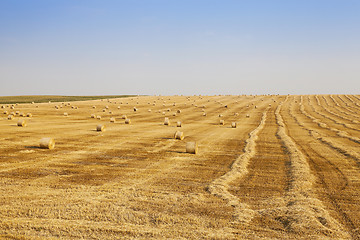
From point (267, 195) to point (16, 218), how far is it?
691 cm

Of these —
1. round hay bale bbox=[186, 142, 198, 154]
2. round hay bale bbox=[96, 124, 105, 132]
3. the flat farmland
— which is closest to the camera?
the flat farmland

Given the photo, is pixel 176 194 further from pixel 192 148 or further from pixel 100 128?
pixel 100 128

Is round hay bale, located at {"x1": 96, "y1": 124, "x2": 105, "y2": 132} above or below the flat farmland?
above

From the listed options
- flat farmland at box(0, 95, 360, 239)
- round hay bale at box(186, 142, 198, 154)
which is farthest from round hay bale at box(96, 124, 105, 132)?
round hay bale at box(186, 142, 198, 154)

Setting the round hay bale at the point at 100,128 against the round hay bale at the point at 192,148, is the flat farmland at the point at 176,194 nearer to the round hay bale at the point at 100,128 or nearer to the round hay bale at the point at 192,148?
the round hay bale at the point at 192,148

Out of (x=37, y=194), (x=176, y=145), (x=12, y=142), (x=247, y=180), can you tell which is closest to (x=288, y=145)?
(x=176, y=145)

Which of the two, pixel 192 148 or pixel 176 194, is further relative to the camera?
pixel 192 148

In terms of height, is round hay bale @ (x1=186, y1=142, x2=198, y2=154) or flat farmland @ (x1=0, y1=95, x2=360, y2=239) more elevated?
round hay bale @ (x1=186, y1=142, x2=198, y2=154)

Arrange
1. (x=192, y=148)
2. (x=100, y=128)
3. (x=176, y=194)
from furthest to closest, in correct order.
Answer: (x=100, y=128), (x=192, y=148), (x=176, y=194)

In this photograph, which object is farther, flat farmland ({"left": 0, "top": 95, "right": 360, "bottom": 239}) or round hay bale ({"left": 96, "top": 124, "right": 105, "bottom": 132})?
round hay bale ({"left": 96, "top": 124, "right": 105, "bottom": 132})

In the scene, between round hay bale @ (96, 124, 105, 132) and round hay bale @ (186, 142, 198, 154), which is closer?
round hay bale @ (186, 142, 198, 154)

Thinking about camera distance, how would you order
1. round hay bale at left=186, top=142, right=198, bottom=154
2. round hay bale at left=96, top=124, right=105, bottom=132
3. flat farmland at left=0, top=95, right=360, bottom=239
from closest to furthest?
flat farmland at left=0, top=95, right=360, bottom=239
round hay bale at left=186, top=142, right=198, bottom=154
round hay bale at left=96, top=124, right=105, bottom=132

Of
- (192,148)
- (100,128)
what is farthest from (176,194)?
(100,128)

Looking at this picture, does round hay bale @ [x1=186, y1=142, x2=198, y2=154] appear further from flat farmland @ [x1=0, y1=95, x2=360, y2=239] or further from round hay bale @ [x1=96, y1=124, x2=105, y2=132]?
round hay bale @ [x1=96, y1=124, x2=105, y2=132]
